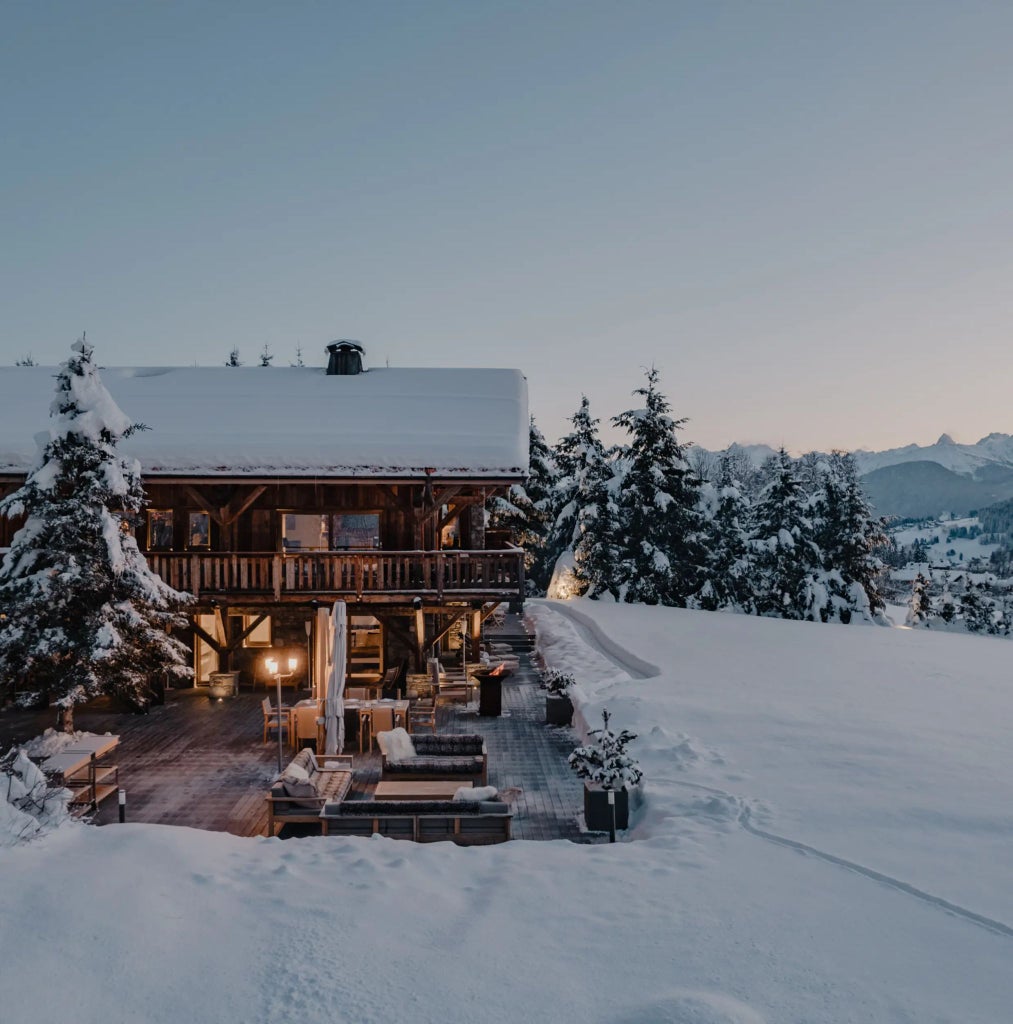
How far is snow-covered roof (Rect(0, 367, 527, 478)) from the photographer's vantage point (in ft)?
55.0

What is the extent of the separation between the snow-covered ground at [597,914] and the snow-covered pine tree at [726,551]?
77.3ft

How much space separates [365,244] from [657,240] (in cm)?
1907

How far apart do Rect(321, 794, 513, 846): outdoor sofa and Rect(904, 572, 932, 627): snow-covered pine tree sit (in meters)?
52.7

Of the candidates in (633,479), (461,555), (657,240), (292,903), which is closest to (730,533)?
(633,479)

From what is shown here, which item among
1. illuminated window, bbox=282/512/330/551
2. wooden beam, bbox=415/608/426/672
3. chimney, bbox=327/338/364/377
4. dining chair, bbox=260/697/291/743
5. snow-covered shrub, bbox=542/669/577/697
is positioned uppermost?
chimney, bbox=327/338/364/377

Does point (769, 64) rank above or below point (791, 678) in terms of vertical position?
above

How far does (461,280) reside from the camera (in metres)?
52.1

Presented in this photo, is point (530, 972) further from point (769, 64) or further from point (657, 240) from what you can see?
point (657, 240)

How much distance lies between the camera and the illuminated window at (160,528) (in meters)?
19.0

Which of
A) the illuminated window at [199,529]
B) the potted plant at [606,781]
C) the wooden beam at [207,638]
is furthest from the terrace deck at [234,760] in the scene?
the illuminated window at [199,529]

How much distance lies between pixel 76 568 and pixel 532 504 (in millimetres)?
21937

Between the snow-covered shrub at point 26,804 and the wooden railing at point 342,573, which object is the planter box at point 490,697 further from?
the snow-covered shrub at point 26,804

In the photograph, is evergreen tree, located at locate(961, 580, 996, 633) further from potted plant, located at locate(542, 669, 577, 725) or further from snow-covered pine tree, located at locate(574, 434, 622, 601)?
potted plant, located at locate(542, 669, 577, 725)

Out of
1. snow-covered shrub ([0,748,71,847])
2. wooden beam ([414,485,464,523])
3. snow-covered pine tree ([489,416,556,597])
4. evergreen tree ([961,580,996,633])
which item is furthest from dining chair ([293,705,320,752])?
evergreen tree ([961,580,996,633])
